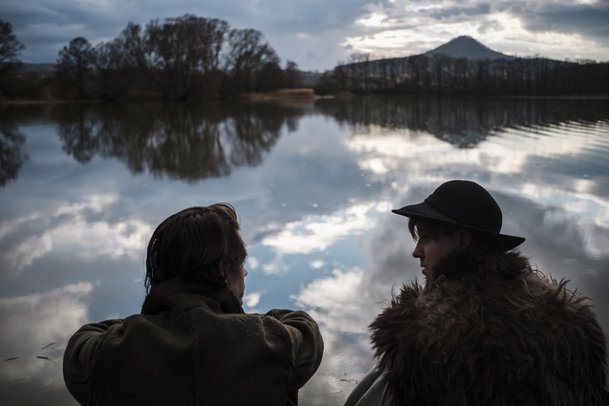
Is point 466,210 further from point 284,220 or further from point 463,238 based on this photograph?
point 284,220

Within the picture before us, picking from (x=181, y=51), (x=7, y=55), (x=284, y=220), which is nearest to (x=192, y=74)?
(x=181, y=51)

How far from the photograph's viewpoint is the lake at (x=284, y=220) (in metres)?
4.37

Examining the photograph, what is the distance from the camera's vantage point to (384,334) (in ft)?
5.53

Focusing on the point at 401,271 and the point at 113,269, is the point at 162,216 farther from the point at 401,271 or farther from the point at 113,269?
the point at 401,271

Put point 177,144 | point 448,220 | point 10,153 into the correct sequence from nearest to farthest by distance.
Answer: point 448,220, point 10,153, point 177,144

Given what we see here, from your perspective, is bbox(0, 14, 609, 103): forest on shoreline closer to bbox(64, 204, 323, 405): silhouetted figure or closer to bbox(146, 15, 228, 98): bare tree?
bbox(146, 15, 228, 98): bare tree

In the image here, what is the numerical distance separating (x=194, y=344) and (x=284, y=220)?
6.07 metres

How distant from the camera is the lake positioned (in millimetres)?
4371

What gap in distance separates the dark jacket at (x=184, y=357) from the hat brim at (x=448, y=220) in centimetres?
57

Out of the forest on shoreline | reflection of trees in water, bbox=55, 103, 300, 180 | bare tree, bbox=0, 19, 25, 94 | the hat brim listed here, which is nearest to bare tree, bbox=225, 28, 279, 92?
the forest on shoreline

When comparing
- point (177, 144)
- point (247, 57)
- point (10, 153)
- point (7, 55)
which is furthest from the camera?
point (247, 57)

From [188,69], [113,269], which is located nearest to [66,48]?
[188,69]

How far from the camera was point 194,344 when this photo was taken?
147 cm

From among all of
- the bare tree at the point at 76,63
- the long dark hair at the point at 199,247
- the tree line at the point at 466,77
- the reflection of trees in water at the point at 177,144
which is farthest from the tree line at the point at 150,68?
the long dark hair at the point at 199,247
